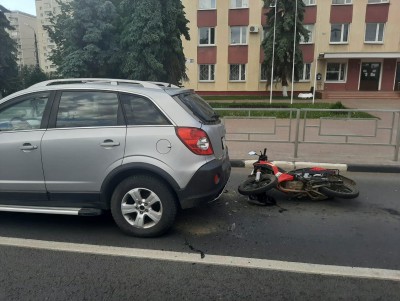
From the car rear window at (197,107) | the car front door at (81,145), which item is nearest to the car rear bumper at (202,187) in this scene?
the car rear window at (197,107)

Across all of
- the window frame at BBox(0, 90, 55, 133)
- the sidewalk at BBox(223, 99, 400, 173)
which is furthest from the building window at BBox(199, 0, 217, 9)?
the window frame at BBox(0, 90, 55, 133)

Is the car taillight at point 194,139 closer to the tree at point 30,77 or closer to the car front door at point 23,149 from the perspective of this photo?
the car front door at point 23,149

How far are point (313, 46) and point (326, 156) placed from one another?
71.8ft

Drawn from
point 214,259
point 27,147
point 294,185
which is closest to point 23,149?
point 27,147

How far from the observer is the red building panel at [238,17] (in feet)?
88.1

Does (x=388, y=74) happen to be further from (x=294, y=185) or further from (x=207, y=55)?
(x=294, y=185)

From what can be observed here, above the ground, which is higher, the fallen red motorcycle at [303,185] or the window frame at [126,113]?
the window frame at [126,113]

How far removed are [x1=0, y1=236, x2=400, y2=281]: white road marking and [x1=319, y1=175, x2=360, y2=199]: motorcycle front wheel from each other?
5.29 feet

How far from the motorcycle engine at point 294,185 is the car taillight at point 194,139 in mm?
1809

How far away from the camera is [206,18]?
2747 cm

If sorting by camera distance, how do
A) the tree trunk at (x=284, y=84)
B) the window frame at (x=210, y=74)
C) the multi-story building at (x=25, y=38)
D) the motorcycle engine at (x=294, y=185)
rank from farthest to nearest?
1. the multi-story building at (x=25, y=38)
2. the window frame at (x=210, y=74)
3. the tree trunk at (x=284, y=84)
4. the motorcycle engine at (x=294, y=185)

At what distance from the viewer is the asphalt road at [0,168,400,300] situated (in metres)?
2.83

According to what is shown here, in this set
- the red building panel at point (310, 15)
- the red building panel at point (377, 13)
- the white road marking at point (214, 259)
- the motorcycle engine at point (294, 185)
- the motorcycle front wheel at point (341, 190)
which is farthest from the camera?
the red building panel at point (310, 15)

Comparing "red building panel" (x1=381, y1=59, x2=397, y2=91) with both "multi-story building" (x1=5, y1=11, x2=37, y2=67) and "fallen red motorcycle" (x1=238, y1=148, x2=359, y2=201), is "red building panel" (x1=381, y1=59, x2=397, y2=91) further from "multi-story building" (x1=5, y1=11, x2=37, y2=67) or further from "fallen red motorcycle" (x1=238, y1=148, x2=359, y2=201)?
"multi-story building" (x1=5, y1=11, x2=37, y2=67)
